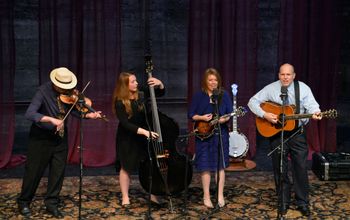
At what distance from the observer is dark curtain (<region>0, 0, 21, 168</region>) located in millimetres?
7785

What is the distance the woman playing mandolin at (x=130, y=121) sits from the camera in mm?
5750

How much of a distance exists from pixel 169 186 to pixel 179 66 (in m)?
5.40

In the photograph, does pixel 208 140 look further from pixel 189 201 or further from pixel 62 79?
pixel 62 79

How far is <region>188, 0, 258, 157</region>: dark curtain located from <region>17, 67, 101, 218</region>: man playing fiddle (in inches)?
112

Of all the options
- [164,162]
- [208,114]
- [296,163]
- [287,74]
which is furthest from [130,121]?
[296,163]

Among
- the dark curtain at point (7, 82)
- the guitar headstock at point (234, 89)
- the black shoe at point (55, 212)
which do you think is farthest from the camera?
the guitar headstock at point (234, 89)

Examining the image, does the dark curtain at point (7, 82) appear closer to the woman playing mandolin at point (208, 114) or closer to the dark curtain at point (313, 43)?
the woman playing mandolin at point (208, 114)

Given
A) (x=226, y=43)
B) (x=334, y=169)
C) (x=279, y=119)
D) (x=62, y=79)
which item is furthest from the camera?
(x=226, y=43)

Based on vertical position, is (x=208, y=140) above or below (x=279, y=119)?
below

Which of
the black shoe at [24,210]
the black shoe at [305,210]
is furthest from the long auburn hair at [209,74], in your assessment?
the black shoe at [24,210]

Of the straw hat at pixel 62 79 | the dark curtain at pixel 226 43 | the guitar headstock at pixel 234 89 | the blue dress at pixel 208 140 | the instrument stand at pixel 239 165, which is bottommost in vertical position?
the instrument stand at pixel 239 165

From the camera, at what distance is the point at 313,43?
27.1 ft

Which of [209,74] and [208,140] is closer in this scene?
[209,74]

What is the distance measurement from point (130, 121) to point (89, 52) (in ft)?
8.35
